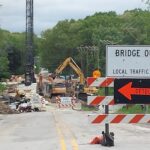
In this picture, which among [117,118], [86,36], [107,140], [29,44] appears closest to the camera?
[117,118]

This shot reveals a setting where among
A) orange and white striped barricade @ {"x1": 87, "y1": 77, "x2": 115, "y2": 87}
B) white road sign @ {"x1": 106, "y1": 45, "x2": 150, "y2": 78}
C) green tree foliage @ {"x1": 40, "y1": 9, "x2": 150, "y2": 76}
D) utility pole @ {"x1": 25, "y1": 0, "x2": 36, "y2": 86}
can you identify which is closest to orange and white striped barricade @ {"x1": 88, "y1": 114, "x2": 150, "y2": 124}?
orange and white striped barricade @ {"x1": 87, "y1": 77, "x2": 115, "y2": 87}

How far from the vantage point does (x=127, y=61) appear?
1809cm

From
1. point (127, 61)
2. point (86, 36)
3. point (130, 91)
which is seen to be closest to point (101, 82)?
point (130, 91)

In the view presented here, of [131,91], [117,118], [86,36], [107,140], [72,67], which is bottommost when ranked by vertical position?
[72,67]

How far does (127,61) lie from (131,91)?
0.88m


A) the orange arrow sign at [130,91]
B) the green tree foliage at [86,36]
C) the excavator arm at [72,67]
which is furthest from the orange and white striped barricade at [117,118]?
the green tree foliage at [86,36]

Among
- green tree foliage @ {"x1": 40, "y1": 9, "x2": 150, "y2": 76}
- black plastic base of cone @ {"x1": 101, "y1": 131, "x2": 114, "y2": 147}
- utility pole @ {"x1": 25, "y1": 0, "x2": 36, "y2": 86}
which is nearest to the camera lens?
black plastic base of cone @ {"x1": 101, "y1": 131, "x2": 114, "y2": 147}

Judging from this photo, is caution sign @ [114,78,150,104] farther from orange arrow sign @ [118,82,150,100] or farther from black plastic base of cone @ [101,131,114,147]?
black plastic base of cone @ [101,131,114,147]

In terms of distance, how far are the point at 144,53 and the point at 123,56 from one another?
22.9 inches

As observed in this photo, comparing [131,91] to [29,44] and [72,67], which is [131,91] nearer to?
[72,67]

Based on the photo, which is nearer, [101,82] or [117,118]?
[117,118]

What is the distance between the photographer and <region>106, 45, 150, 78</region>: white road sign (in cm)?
→ 1802

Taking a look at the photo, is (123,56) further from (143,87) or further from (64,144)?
(64,144)

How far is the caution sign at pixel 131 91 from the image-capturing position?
17656 mm
